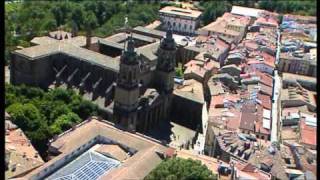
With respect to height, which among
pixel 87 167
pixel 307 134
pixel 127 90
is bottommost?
pixel 307 134

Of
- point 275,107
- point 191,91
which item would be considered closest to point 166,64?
point 191,91

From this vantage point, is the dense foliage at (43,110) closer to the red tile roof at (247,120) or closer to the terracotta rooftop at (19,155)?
the terracotta rooftop at (19,155)

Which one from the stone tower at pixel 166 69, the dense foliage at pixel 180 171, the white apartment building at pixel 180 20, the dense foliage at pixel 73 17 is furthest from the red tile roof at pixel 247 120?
the white apartment building at pixel 180 20

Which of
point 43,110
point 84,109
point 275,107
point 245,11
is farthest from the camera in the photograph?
point 245,11

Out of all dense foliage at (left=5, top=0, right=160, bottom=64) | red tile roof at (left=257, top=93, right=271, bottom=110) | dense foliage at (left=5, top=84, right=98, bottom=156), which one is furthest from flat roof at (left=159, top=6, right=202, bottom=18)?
dense foliage at (left=5, top=84, right=98, bottom=156)

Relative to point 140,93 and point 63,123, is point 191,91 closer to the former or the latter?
point 140,93

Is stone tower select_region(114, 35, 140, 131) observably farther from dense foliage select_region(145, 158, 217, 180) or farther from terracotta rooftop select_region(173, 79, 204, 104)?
dense foliage select_region(145, 158, 217, 180)

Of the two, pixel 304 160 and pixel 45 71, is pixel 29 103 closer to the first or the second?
pixel 45 71
